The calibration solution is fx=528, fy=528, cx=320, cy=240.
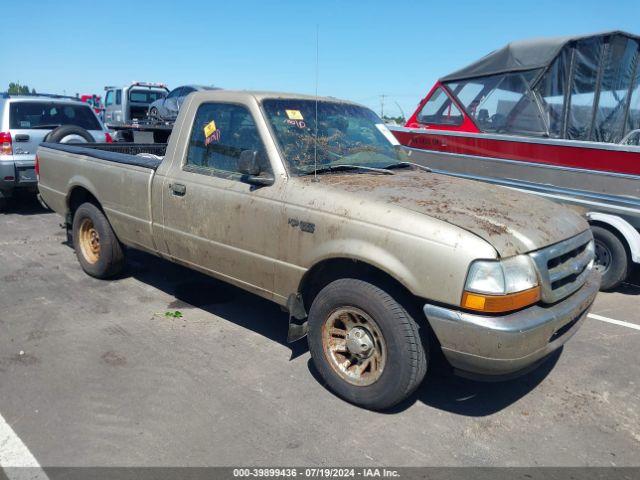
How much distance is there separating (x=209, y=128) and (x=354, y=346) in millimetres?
2161

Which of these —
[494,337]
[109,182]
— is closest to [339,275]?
[494,337]

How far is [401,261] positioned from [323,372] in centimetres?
103

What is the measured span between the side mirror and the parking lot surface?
1342 millimetres

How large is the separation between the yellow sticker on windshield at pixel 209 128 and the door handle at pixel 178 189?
1.52 feet

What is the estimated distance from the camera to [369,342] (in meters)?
3.27

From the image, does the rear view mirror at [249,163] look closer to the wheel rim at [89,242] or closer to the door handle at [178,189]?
the door handle at [178,189]

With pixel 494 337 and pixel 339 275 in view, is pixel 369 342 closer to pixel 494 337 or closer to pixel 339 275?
pixel 339 275

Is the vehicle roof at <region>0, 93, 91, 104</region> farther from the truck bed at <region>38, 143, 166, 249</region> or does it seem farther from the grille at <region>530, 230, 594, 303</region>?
the grille at <region>530, 230, 594, 303</region>

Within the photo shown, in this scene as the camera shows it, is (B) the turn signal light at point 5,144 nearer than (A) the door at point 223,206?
No

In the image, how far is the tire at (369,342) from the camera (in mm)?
3041

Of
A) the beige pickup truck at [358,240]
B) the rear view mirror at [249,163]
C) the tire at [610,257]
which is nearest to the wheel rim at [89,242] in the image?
the beige pickup truck at [358,240]

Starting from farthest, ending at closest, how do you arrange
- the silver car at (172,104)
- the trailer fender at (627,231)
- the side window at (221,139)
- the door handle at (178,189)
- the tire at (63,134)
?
the silver car at (172,104), the tire at (63,134), the trailer fender at (627,231), the door handle at (178,189), the side window at (221,139)

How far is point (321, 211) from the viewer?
3.37m

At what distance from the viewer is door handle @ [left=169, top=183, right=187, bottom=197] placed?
425cm
